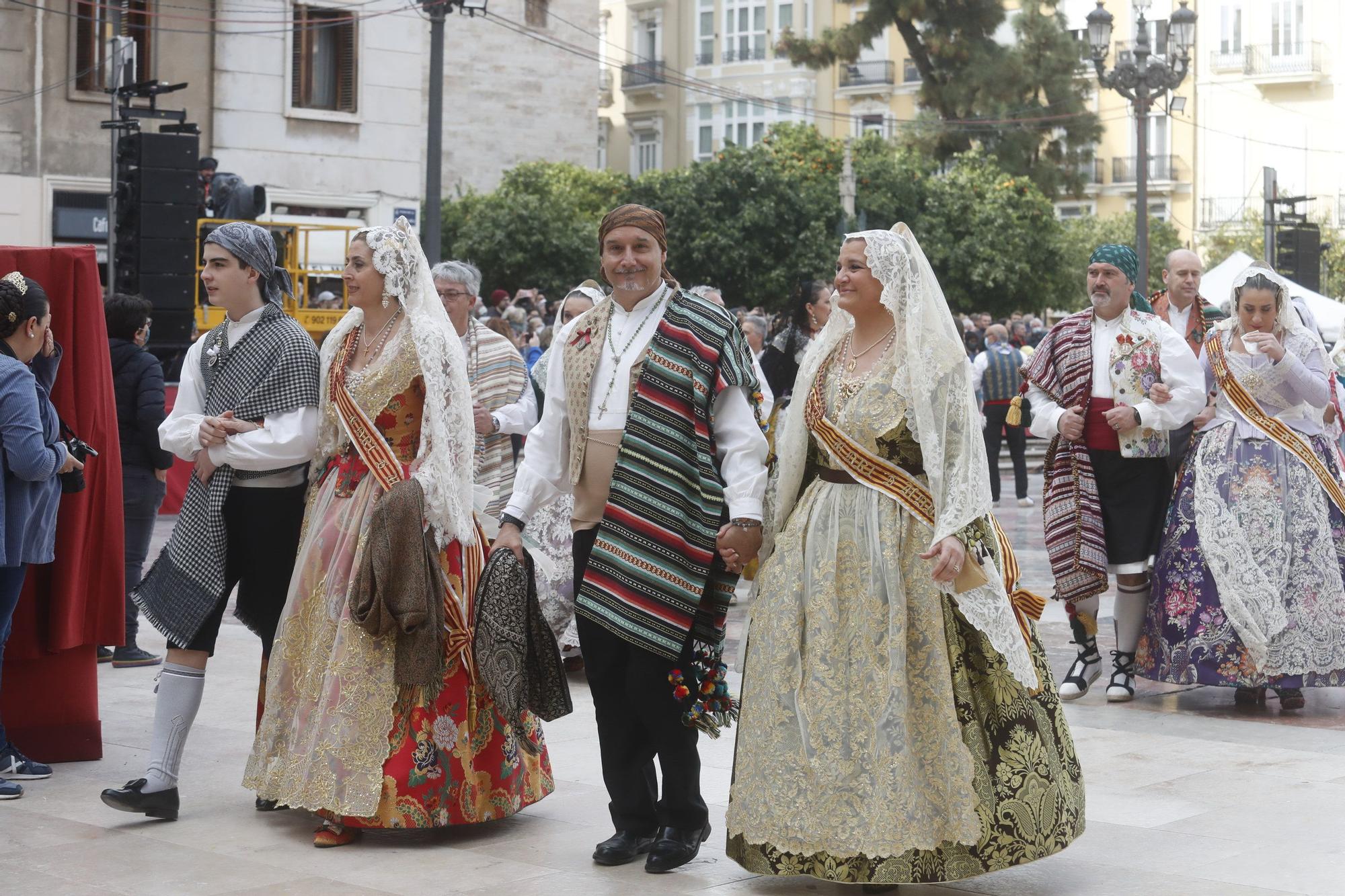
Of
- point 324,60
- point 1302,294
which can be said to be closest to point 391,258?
point 1302,294

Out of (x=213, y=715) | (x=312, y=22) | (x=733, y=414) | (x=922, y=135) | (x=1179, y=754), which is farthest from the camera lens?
(x=922, y=135)

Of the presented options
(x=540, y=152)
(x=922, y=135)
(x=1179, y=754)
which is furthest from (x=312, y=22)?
(x=1179, y=754)

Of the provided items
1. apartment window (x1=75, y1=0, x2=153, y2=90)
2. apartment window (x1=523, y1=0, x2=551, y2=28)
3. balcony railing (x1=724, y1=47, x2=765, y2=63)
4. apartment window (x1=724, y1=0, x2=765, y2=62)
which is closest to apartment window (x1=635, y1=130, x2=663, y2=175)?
balcony railing (x1=724, y1=47, x2=765, y2=63)

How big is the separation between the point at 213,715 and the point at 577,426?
3083 mm

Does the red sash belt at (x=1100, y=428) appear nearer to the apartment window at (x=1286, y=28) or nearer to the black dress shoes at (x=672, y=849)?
the black dress shoes at (x=672, y=849)

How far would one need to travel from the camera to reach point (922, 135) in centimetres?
4044

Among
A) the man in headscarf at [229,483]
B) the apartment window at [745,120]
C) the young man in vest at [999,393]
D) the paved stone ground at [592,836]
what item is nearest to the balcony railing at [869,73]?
the apartment window at [745,120]

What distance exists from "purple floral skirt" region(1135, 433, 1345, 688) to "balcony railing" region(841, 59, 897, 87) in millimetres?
44552

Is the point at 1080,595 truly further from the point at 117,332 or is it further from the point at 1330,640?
the point at 117,332

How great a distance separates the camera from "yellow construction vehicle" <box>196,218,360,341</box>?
19859 mm

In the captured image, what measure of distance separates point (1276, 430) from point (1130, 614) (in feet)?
3.39

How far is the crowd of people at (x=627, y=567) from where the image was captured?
182 inches

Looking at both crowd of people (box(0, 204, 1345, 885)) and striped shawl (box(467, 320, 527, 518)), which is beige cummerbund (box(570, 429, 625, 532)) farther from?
striped shawl (box(467, 320, 527, 518))

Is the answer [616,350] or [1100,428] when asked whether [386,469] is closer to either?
[616,350]
